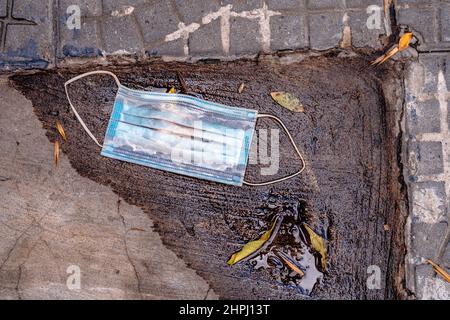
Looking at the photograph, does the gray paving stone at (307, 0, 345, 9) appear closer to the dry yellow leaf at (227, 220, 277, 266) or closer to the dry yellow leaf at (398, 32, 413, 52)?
the dry yellow leaf at (398, 32, 413, 52)

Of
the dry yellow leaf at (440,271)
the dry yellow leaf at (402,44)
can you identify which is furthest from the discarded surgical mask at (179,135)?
the dry yellow leaf at (440,271)

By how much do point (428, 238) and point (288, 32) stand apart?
142 cm

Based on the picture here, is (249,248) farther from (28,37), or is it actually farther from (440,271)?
(28,37)

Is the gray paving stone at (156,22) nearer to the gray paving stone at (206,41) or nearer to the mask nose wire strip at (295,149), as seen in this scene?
the gray paving stone at (206,41)

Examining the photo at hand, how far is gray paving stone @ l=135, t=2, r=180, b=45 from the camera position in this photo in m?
2.75

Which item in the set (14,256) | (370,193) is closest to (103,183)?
(14,256)

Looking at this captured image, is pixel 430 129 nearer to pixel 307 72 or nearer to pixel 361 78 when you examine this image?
pixel 361 78

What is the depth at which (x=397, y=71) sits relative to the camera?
2.71m

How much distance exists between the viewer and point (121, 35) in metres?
2.76

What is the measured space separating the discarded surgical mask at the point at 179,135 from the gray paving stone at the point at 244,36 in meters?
0.35

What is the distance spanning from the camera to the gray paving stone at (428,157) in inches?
107

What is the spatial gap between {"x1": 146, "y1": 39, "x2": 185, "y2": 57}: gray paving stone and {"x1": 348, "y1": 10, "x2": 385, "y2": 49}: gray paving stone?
3.22 feet

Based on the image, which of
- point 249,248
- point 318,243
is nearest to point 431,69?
point 318,243

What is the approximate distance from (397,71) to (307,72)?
507 mm
